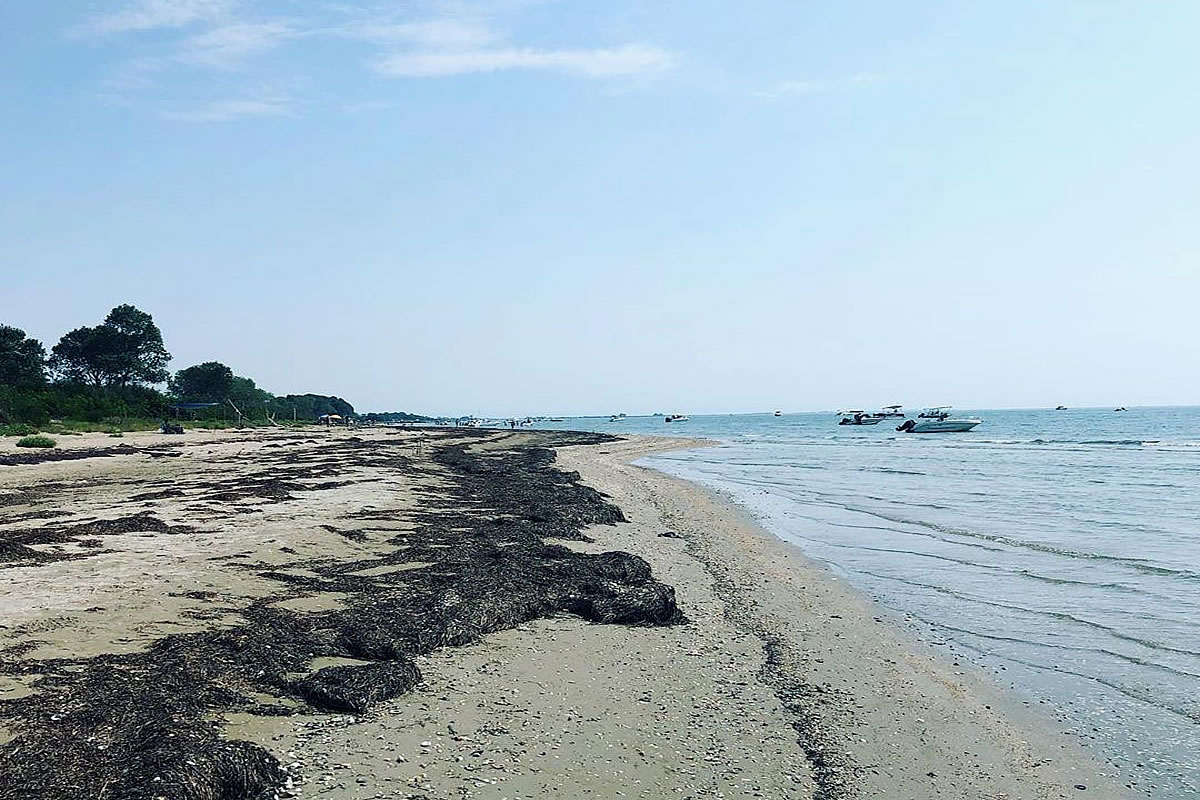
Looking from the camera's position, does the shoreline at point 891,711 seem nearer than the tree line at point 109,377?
Yes

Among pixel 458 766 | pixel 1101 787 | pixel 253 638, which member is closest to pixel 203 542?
pixel 253 638

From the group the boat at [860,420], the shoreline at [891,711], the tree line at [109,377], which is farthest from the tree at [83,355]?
the boat at [860,420]

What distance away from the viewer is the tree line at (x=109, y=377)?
5959 centimetres

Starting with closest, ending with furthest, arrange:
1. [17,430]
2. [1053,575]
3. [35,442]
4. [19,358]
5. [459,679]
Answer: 1. [459,679]
2. [1053,575]
3. [35,442]
4. [17,430]
5. [19,358]

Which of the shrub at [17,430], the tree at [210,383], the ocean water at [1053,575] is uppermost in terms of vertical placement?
the tree at [210,383]

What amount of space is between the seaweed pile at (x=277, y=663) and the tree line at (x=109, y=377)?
53.4m

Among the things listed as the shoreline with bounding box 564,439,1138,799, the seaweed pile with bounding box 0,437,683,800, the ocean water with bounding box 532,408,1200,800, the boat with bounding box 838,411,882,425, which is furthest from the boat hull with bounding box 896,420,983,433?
the seaweed pile with bounding box 0,437,683,800

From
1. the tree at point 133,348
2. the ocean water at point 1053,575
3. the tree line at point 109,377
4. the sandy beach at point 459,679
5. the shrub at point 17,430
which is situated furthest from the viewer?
the tree at point 133,348

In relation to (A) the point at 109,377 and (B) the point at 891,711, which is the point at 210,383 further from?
(B) the point at 891,711

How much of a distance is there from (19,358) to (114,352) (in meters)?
8.29

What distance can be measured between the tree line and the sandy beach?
52.6 m

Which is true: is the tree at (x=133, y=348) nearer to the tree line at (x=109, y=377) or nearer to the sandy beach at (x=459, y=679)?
the tree line at (x=109, y=377)

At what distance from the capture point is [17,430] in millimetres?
43562

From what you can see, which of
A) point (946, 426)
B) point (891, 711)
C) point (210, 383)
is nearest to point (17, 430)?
point (891, 711)
